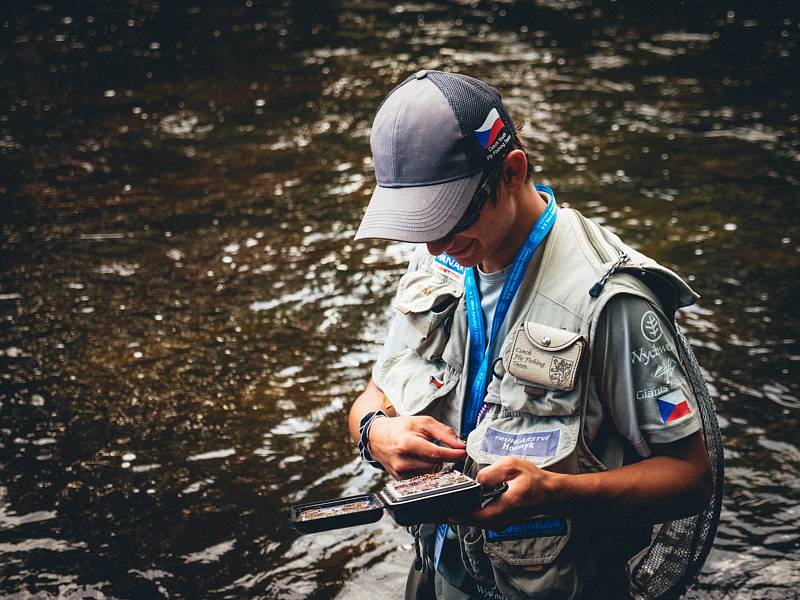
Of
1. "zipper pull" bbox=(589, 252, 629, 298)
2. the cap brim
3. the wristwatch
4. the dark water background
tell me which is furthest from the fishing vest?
the dark water background

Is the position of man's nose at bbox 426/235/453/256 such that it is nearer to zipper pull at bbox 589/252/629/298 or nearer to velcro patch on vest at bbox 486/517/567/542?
zipper pull at bbox 589/252/629/298

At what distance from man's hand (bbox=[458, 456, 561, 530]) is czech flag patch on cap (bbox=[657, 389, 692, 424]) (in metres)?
0.29

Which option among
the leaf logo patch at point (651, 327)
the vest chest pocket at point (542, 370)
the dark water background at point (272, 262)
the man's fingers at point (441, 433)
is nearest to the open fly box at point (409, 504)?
the man's fingers at point (441, 433)

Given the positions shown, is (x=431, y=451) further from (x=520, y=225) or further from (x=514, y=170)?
(x=514, y=170)

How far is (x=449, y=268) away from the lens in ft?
7.71

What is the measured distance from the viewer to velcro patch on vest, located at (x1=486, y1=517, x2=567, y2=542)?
2020mm

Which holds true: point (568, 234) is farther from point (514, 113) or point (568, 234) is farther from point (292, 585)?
point (514, 113)

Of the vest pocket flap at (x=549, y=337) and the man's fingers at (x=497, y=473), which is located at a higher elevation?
the vest pocket flap at (x=549, y=337)

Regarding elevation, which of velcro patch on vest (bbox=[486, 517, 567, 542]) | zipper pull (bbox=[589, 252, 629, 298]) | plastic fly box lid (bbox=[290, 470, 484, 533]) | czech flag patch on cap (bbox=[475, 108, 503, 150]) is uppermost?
czech flag patch on cap (bbox=[475, 108, 503, 150])

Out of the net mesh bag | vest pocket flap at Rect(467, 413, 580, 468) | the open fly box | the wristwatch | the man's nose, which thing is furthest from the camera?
the wristwatch

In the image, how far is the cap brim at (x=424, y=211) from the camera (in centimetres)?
197

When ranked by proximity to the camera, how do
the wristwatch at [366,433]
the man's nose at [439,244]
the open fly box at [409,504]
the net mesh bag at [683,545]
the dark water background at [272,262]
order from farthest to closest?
the dark water background at [272,262] < the wristwatch at [366,433] < the net mesh bag at [683,545] < the man's nose at [439,244] < the open fly box at [409,504]

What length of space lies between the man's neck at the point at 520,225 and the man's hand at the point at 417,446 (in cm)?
45

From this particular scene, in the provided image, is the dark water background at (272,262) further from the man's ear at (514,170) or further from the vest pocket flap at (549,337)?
the man's ear at (514,170)
